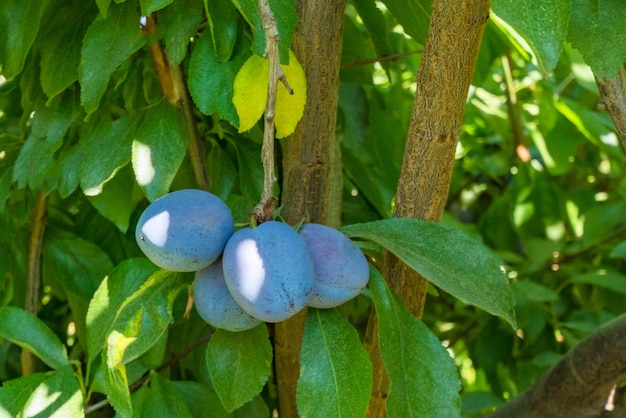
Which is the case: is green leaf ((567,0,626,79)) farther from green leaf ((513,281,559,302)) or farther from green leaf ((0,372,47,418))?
green leaf ((513,281,559,302))

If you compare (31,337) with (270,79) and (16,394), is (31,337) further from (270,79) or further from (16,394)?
(270,79)

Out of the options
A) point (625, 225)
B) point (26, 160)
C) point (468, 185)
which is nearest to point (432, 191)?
point (26, 160)

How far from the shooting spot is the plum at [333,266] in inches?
23.0

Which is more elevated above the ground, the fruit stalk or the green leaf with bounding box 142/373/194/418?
the fruit stalk

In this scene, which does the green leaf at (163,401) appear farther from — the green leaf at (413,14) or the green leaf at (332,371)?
the green leaf at (413,14)

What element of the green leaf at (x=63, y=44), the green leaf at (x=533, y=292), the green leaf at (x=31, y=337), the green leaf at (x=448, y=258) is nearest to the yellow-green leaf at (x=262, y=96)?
the green leaf at (x=448, y=258)

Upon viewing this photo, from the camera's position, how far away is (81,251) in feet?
2.87

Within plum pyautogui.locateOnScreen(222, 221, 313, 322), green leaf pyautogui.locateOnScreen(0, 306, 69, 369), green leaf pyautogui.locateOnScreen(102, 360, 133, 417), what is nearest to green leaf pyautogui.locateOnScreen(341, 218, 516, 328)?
plum pyautogui.locateOnScreen(222, 221, 313, 322)

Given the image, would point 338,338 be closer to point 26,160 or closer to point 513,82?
point 26,160

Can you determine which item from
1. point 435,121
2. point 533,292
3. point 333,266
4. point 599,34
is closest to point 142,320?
point 333,266

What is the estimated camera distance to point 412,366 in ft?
2.04

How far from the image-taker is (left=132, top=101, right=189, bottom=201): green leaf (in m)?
0.68

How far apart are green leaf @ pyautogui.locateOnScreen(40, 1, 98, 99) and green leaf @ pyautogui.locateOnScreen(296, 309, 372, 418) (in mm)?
327

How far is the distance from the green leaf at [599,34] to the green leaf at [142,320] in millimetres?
344
